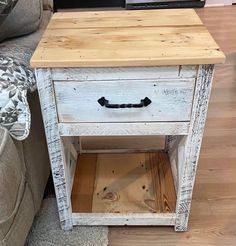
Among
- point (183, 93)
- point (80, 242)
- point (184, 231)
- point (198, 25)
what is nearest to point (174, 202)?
point (184, 231)

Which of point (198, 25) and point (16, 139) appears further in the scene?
point (198, 25)

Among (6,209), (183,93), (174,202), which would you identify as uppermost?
(183,93)

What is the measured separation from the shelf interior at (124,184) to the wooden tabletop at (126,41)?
1.79 ft

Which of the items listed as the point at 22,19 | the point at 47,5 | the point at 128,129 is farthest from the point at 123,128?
the point at 47,5

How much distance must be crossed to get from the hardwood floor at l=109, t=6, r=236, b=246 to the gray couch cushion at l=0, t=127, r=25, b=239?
1.29 feet

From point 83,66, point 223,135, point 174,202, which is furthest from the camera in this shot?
point 223,135

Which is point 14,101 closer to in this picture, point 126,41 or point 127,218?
point 126,41

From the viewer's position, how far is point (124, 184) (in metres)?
1.26

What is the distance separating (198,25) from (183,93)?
0.24m

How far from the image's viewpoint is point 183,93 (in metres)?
0.86

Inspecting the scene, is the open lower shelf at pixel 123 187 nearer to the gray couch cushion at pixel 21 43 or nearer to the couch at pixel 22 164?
the couch at pixel 22 164

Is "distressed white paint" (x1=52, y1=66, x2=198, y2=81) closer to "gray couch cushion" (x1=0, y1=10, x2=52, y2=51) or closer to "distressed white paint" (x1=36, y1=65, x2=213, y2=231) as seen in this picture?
"distressed white paint" (x1=36, y1=65, x2=213, y2=231)

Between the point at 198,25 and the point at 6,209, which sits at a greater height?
the point at 198,25

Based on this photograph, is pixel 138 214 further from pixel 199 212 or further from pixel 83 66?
pixel 83 66
